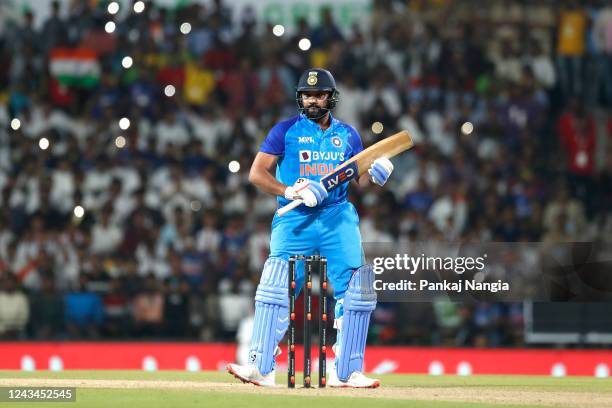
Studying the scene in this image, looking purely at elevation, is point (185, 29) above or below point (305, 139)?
above

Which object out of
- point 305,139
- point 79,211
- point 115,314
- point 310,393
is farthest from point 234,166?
point 310,393

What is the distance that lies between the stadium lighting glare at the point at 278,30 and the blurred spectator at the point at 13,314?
5.94 meters

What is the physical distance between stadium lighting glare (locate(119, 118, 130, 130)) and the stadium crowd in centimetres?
11

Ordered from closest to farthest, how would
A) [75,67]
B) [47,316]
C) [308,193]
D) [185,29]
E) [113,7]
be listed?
[308,193], [47,316], [75,67], [113,7], [185,29]

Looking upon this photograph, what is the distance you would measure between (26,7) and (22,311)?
19.0ft

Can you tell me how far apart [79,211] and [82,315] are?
2.31 meters

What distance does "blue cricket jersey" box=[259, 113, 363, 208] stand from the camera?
9.66 metres

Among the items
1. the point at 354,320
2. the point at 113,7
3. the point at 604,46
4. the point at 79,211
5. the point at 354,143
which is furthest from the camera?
the point at 604,46

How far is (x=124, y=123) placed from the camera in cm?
1836

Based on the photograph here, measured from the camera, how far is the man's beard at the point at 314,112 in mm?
9688

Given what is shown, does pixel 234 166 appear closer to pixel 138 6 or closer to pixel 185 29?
pixel 185 29

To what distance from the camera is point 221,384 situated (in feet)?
33.3

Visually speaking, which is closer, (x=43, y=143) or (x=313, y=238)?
(x=313, y=238)

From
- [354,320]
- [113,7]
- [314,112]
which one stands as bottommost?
[354,320]
